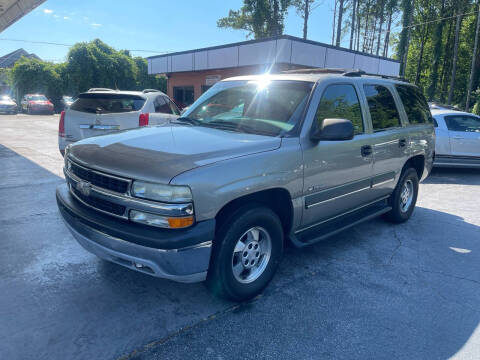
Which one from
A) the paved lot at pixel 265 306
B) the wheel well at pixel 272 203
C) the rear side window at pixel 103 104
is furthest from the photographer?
the rear side window at pixel 103 104

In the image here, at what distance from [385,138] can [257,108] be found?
1.70 meters

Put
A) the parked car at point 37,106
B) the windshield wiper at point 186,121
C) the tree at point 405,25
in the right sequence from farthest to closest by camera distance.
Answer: the tree at point 405,25 → the parked car at point 37,106 → the windshield wiper at point 186,121

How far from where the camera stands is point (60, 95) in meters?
36.6

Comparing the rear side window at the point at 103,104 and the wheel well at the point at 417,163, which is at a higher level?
the rear side window at the point at 103,104

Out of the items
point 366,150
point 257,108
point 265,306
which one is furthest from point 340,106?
point 265,306

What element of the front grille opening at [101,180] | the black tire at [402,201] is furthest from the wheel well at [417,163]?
the front grille opening at [101,180]

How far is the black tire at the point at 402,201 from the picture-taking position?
16.4 feet

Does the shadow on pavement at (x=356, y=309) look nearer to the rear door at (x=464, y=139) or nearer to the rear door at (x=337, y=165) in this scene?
the rear door at (x=337, y=165)

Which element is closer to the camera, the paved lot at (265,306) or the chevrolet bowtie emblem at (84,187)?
the paved lot at (265,306)

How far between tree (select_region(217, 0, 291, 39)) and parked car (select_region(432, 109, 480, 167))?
2975cm

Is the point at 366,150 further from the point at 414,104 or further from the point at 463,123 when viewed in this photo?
the point at 463,123

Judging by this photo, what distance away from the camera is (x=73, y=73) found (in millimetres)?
36062

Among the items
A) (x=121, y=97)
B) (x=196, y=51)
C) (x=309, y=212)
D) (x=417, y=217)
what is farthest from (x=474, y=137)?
(x=196, y=51)

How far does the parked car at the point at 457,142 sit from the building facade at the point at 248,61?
29.4 feet
